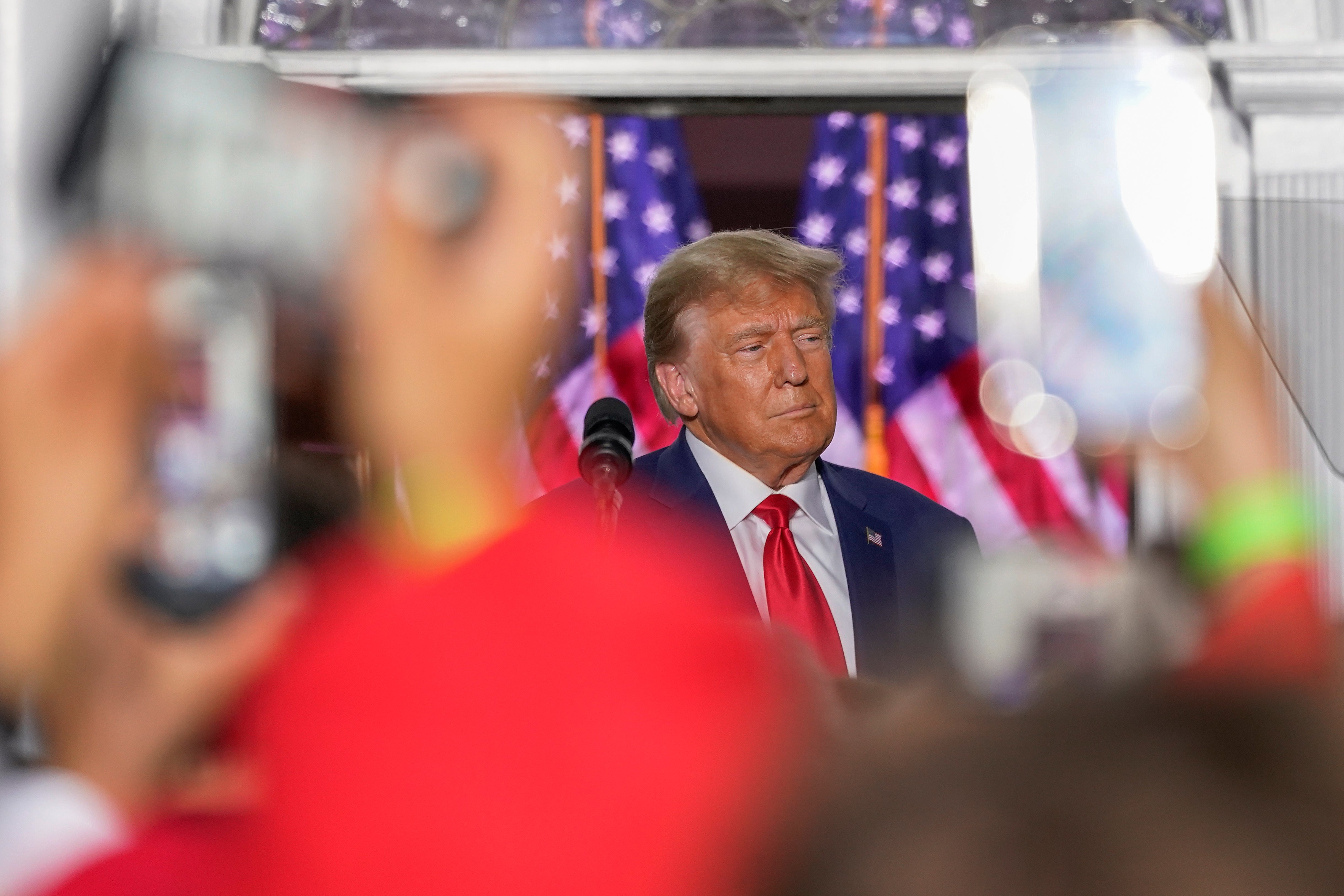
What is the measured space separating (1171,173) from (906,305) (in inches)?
101

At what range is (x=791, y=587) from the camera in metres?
1.20

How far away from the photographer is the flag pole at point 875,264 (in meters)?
3.03

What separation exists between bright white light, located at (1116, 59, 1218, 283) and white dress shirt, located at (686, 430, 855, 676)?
67 centimetres

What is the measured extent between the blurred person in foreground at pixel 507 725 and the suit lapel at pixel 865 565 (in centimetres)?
69

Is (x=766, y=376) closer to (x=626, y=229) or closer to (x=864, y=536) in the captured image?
(x=864, y=536)

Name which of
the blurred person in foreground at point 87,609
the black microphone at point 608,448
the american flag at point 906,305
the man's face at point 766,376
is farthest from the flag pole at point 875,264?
the blurred person in foreground at point 87,609

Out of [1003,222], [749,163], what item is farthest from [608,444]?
[749,163]

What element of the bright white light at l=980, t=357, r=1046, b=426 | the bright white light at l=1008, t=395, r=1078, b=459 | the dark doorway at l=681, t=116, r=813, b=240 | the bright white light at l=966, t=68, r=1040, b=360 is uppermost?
the dark doorway at l=681, t=116, r=813, b=240

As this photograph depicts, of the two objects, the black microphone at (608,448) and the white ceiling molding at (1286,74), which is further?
the white ceiling molding at (1286,74)

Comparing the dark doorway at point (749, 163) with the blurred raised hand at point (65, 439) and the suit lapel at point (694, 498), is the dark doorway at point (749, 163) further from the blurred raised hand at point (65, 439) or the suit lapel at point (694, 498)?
the blurred raised hand at point (65, 439)

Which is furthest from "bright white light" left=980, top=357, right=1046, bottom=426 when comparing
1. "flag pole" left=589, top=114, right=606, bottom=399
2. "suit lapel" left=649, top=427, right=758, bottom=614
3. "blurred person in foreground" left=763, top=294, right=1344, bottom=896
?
"flag pole" left=589, top=114, right=606, bottom=399

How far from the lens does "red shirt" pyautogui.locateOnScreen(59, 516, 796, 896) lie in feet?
1.21

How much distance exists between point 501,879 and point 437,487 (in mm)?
151

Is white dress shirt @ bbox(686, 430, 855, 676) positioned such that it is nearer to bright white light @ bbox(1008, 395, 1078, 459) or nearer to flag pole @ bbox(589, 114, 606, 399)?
bright white light @ bbox(1008, 395, 1078, 459)
